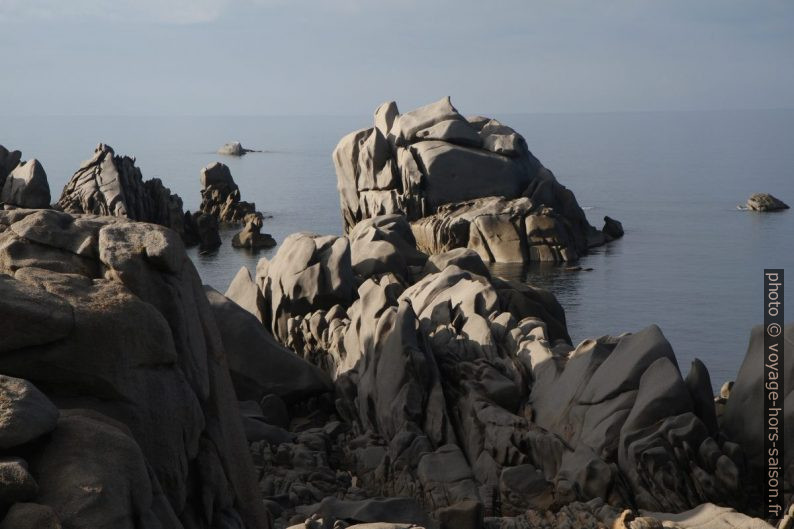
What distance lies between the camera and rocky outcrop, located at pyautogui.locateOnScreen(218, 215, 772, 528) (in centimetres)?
1775

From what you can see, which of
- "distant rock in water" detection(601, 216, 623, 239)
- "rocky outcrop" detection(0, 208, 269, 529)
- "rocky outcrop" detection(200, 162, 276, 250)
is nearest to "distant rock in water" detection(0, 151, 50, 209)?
"rocky outcrop" detection(200, 162, 276, 250)

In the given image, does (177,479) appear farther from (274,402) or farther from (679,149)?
(679,149)

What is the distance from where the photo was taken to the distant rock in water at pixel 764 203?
7019 cm

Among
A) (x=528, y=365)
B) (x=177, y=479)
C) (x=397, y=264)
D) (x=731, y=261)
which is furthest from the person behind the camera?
(x=731, y=261)

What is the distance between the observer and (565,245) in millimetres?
53188

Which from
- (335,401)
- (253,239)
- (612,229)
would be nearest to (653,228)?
(612,229)

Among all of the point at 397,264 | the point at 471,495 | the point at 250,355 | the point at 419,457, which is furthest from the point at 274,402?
the point at 397,264

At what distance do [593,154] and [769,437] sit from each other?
130735 mm

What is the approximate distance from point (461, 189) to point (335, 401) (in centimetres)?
3359

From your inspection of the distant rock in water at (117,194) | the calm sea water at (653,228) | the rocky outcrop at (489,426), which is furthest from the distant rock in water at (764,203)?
the rocky outcrop at (489,426)

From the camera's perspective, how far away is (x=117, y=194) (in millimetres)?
56469

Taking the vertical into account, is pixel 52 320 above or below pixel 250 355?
above

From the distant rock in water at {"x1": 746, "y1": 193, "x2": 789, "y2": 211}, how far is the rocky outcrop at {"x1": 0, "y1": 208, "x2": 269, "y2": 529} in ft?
209

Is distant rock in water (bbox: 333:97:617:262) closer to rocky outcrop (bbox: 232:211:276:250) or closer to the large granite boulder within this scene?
rocky outcrop (bbox: 232:211:276:250)
